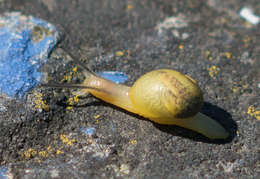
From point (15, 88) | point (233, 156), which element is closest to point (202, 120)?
point (233, 156)

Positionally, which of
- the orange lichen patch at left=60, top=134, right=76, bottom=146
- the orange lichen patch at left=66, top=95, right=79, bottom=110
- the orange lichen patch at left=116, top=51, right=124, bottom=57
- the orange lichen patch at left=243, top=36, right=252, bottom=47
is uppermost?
the orange lichen patch at left=116, top=51, right=124, bottom=57

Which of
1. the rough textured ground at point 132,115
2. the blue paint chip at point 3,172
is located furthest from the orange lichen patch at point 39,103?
the blue paint chip at point 3,172

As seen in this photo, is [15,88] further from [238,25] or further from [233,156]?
[238,25]

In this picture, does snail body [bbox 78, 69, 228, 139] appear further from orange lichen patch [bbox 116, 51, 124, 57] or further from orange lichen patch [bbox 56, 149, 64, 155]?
orange lichen patch [bbox 56, 149, 64, 155]

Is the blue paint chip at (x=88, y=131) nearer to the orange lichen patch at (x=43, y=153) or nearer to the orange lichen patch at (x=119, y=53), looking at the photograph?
the orange lichen patch at (x=43, y=153)

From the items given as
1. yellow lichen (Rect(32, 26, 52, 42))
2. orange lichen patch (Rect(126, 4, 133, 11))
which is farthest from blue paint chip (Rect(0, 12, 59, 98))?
orange lichen patch (Rect(126, 4, 133, 11))

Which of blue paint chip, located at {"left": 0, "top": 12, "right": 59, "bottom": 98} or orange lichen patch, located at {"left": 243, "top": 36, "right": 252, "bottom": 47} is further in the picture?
orange lichen patch, located at {"left": 243, "top": 36, "right": 252, "bottom": 47}

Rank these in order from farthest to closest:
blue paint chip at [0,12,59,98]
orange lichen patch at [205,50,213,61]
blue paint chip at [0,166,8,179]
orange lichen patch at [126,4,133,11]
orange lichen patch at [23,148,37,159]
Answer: orange lichen patch at [126,4,133,11], orange lichen patch at [205,50,213,61], blue paint chip at [0,12,59,98], orange lichen patch at [23,148,37,159], blue paint chip at [0,166,8,179]

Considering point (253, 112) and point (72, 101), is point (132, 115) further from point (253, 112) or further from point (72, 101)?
point (253, 112)
